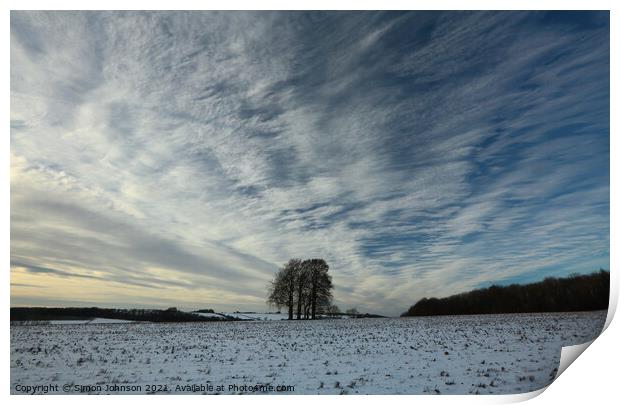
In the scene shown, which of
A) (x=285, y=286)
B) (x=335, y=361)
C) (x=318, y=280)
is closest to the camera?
(x=335, y=361)

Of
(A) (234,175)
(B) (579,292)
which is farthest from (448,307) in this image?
(A) (234,175)

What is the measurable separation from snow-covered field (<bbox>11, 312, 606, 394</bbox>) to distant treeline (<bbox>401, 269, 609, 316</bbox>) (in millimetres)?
319

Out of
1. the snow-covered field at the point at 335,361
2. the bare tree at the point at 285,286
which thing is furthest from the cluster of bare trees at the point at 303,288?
the snow-covered field at the point at 335,361

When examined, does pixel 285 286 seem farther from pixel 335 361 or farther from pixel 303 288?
pixel 335 361

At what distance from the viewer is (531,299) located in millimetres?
9984

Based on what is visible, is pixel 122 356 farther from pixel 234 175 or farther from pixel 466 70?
pixel 466 70

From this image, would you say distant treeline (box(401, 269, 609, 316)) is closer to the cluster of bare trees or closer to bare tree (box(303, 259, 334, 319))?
bare tree (box(303, 259, 334, 319))

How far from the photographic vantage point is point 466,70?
9406 mm

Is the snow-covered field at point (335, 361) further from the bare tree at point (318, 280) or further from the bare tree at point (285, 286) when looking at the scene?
the bare tree at point (285, 286)

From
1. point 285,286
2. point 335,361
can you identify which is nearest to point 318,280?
point 285,286

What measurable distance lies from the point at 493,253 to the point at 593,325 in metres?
2.47

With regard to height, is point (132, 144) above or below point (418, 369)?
above

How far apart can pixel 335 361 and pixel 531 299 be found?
17.9 feet

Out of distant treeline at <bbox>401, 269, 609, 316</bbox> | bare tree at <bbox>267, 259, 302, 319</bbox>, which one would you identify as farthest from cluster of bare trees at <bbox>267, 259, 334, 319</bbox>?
distant treeline at <bbox>401, 269, 609, 316</bbox>
